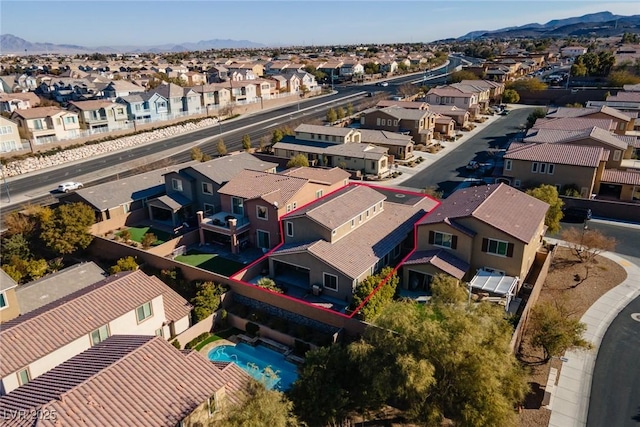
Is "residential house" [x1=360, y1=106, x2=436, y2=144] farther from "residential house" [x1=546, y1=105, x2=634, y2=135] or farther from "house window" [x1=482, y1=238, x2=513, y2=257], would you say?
"house window" [x1=482, y1=238, x2=513, y2=257]

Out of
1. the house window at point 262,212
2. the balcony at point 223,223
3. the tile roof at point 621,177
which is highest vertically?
the house window at point 262,212

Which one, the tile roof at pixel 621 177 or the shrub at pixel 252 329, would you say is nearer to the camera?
the shrub at pixel 252 329

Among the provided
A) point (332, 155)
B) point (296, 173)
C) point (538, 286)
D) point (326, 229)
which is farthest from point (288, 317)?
point (332, 155)

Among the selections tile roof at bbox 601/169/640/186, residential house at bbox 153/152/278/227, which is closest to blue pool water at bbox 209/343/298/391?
residential house at bbox 153/152/278/227

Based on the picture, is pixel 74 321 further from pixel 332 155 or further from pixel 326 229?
pixel 332 155

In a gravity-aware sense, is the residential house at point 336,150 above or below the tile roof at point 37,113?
below

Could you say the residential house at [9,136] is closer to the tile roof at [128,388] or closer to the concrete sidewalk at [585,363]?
the tile roof at [128,388]

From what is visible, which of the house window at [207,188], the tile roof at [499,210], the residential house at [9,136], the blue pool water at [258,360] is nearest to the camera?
the blue pool water at [258,360]

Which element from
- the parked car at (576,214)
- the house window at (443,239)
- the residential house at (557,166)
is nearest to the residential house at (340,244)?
the house window at (443,239)

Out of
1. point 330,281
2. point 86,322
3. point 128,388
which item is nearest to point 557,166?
point 330,281
